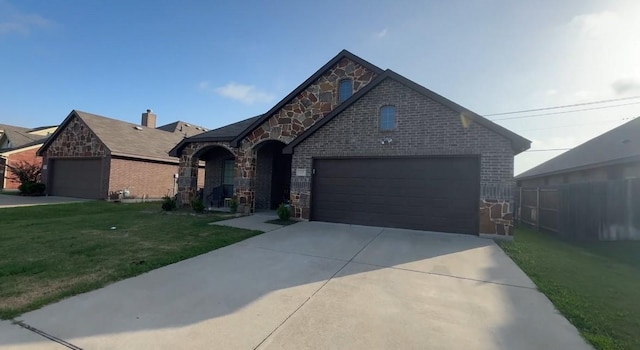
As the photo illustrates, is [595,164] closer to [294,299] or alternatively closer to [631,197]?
[631,197]

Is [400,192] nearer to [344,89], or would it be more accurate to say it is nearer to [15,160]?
[344,89]

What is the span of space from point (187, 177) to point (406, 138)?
10.7 m

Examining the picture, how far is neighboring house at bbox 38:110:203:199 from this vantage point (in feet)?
59.4

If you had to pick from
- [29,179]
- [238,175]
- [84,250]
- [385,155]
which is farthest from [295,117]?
[29,179]

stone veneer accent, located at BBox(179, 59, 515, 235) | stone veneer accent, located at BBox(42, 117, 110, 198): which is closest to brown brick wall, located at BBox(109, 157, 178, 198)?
stone veneer accent, located at BBox(42, 117, 110, 198)

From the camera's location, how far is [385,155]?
9805 mm

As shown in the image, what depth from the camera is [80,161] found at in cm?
1942

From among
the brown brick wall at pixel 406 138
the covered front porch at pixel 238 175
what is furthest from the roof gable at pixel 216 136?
the brown brick wall at pixel 406 138

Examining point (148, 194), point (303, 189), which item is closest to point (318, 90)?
point (303, 189)

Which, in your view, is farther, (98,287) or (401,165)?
(401,165)

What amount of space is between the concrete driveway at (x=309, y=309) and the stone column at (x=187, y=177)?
9498 millimetres

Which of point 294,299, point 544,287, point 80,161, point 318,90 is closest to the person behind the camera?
point 294,299

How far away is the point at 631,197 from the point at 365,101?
8149 millimetres

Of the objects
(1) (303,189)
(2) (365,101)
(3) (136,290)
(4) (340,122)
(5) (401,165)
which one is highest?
(2) (365,101)
